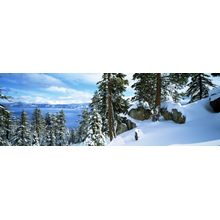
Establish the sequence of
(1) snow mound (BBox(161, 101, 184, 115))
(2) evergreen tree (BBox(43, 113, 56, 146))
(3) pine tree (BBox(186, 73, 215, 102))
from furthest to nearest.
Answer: (1) snow mound (BBox(161, 101, 184, 115))
(2) evergreen tree (BBox(43, 113, 56, 146))
(3) pine tree (BBox(186, 73, 215, 102))

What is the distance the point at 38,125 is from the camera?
531 centimetres

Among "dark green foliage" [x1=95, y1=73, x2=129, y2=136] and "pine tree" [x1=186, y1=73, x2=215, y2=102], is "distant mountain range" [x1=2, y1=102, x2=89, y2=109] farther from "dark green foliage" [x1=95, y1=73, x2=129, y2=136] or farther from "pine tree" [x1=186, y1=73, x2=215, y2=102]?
"pine tree" [x1=186, y1=73, x2=215, y2=102]

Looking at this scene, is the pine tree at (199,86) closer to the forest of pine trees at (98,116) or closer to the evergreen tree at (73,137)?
the forest of pine trees at (98,116)

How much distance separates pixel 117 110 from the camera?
547 centimetres

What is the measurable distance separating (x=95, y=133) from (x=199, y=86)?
1760 millimetres

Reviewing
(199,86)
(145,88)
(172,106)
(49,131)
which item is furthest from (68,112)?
(199,86)

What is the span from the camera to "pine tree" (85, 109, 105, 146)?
5246 mm

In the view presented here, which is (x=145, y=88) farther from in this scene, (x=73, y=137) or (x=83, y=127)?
(x=73, y=137)

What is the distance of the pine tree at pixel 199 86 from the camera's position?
16.9 ft

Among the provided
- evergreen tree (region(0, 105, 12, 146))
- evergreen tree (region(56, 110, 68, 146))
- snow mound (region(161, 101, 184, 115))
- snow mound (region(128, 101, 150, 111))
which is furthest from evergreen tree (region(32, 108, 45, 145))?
snow mound (region(161, 101, 184, 115))
